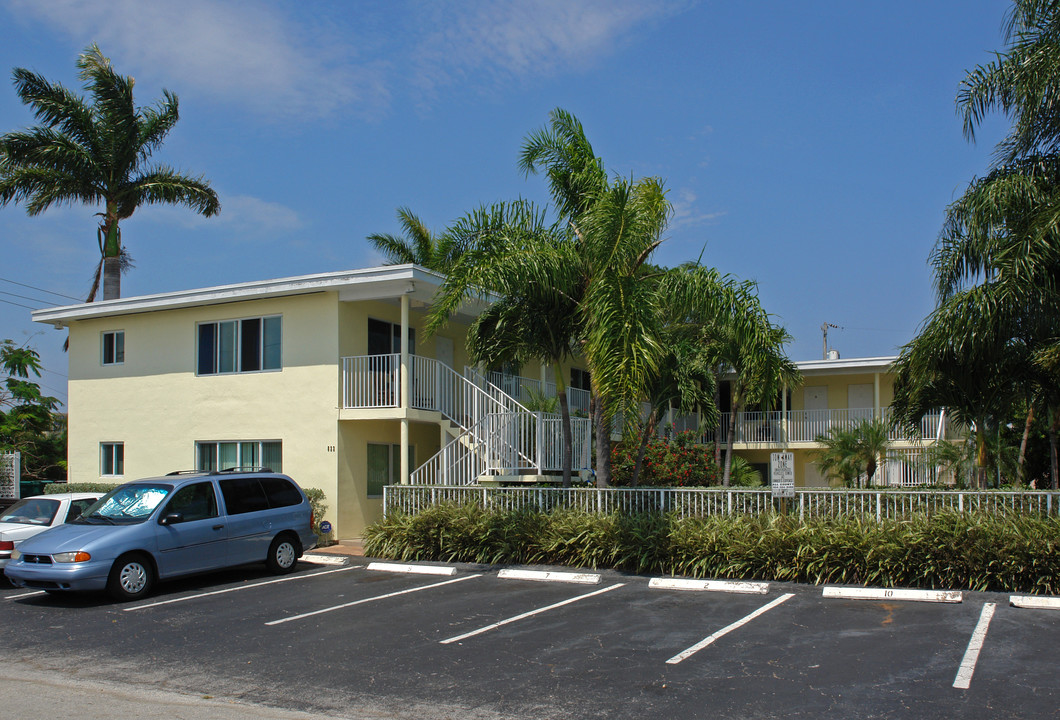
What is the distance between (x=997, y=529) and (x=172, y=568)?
1045cm

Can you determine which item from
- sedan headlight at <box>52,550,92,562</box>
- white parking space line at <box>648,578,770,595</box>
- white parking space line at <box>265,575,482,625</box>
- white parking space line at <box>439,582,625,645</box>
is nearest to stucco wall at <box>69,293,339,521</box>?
white parking space line at <box>265,575,482,625</box>

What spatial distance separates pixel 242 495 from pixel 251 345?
602cm

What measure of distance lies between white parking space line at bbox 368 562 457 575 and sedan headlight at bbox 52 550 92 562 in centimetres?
436

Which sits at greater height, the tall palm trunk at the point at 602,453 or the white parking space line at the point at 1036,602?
the tall palm trunk at the point at 602,453

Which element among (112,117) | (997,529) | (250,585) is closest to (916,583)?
(997,529)

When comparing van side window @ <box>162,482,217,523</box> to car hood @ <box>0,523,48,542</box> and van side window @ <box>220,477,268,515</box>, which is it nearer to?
van side window @ <box>220,477,268,515</box>

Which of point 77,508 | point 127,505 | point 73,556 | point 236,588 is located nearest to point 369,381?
point 77,508

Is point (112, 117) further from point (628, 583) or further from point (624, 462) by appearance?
point (628, 583)

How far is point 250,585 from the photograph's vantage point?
12562mm

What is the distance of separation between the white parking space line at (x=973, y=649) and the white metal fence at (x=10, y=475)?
2148 centimetres

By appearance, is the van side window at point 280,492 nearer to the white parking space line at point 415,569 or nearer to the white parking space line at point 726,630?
the white parking space line at point 415,569

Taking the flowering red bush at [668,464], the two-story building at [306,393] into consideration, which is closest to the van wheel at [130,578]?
the two-story building at [306,393]

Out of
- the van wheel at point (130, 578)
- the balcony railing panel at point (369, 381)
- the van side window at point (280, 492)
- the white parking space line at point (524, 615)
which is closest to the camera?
the white parking space line at point (524, 615)

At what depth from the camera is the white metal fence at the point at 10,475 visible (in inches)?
877
